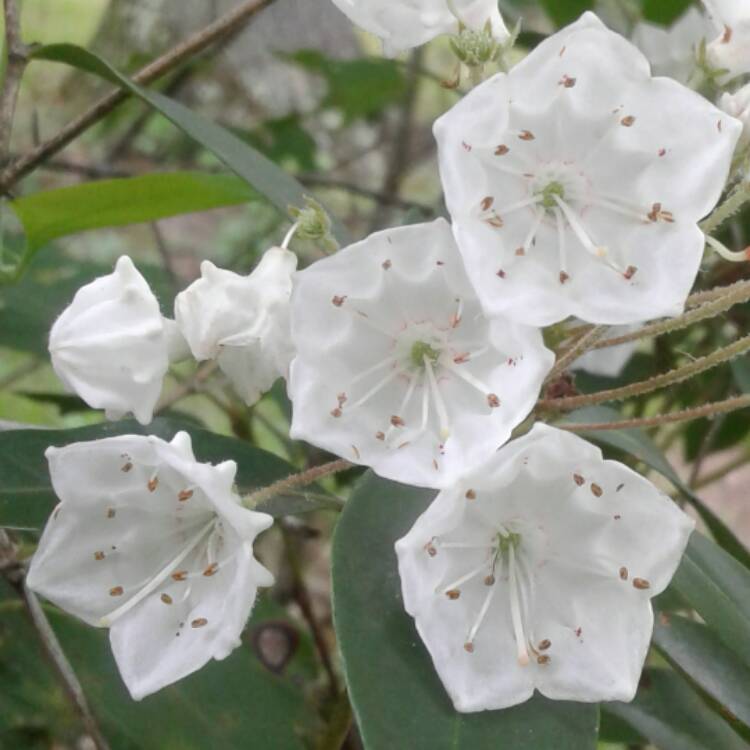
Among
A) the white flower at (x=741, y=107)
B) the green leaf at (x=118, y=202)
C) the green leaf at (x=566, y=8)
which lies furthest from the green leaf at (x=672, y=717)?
the green leaf at (x=566, y=8)

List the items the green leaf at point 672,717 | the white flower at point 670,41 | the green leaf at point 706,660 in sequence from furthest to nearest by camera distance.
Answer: the white flower at point 670,41 < the green leaf at point 672,717 < the green leaf at point 706,660

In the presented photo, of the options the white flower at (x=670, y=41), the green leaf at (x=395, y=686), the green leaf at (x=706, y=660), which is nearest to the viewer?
the green leaf at (x=395, y=686)

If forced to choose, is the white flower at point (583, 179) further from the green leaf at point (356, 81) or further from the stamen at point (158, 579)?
the green leaf at point (356, 81)

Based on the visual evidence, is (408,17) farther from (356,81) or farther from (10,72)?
(356,81)

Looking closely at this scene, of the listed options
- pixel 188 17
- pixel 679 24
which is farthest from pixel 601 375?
pixel 188 17

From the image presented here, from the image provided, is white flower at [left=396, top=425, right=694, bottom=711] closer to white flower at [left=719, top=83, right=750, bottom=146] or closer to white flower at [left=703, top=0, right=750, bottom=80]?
white flower at [left=719, top=83, right=750, bottom=146]

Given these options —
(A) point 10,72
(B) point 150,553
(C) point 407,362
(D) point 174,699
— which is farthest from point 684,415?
(A) point 10,72
